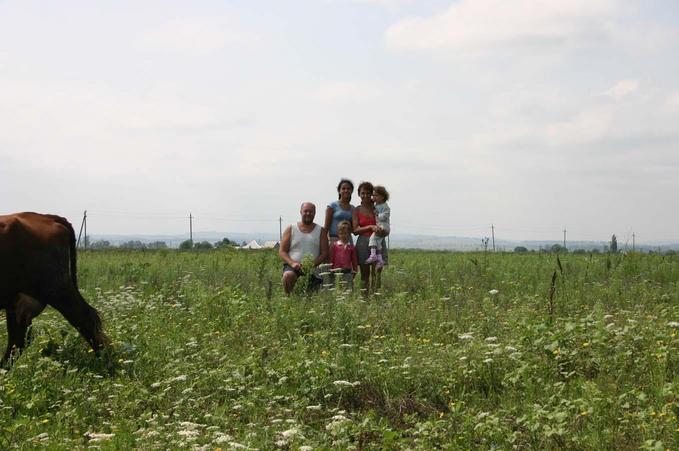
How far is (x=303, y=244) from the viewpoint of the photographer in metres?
10.6

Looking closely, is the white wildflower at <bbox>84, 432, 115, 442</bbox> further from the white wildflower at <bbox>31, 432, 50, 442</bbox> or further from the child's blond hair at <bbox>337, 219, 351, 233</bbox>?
the child's blond hair at <bbox>337, 219, 351, 233</bbox>

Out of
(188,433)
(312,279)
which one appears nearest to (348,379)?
(188,433)

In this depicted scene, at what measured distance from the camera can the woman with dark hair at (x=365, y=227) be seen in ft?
36.1

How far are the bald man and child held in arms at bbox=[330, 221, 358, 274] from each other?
133 mm

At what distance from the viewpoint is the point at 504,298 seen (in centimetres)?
1034

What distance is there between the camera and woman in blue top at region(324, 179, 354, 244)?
10.9m

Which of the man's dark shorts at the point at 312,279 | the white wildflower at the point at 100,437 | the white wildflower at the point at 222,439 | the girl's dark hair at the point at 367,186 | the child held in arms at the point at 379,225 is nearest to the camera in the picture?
the white wildflower at the point at 222,439

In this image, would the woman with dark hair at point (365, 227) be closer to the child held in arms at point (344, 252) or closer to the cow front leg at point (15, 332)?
the child held in arms at point (344, 252)

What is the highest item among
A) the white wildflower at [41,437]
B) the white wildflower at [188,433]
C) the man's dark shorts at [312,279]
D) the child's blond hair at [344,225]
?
the child's blond hair at [344,225]

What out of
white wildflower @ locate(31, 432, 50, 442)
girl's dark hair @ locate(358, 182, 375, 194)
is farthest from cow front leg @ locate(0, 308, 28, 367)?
girl's dark hair @ locate(358, 182, 375, 194)

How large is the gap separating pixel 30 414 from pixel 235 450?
2.23 m

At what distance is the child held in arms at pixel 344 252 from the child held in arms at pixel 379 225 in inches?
11.4

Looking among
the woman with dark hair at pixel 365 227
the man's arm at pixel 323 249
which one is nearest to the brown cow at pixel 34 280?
the man's arm at pixel 323 249

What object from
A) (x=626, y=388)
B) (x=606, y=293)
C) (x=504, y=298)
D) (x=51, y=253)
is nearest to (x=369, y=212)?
(x=504, y=298)
